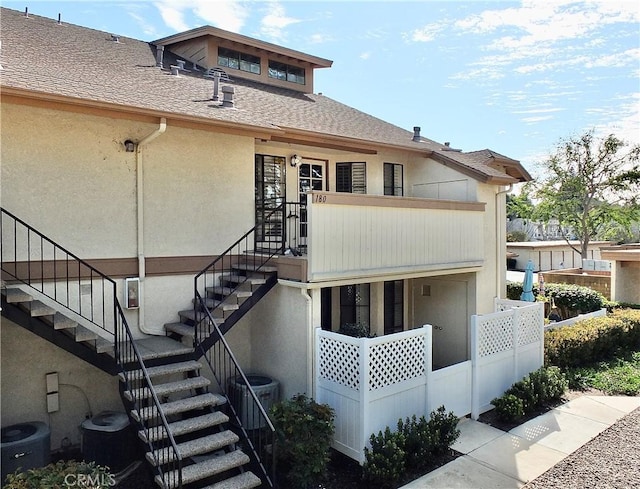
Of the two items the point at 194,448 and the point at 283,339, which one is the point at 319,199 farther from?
the point at 194,448

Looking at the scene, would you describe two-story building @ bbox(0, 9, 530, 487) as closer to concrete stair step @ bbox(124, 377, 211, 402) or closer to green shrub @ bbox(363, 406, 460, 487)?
concrete stair step @ bbox(124, 377, 211, 402)

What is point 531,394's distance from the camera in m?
8.11

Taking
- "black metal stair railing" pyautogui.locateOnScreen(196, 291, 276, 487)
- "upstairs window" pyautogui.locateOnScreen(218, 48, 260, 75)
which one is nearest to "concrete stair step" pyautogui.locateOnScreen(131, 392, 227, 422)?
"black metal stair railing" pyautogui.locateOnScreen(196, 291, 276, 487)

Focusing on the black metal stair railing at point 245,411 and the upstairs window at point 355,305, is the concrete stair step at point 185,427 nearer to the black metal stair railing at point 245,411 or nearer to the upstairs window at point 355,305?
the black metal stair railing at point 245,411

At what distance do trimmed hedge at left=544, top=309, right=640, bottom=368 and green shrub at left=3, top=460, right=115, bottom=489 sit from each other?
9.07 metres

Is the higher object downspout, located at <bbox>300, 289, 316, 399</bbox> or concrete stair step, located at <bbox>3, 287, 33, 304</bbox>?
concrete stair step, located at <bbox>3, 287, 33, 304</bbox>

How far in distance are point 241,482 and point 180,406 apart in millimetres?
1325

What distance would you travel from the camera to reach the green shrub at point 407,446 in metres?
5.67

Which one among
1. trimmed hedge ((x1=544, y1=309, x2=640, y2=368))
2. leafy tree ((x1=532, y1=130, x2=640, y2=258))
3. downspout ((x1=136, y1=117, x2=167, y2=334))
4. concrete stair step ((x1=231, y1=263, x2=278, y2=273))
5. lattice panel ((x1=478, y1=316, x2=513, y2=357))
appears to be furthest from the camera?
leafy tree ((x1=532, y1=130, x2=640, y2=258))

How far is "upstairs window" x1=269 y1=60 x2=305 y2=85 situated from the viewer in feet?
41.4

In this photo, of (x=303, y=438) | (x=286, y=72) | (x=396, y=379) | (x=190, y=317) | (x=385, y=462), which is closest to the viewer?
(x=385, y=462)

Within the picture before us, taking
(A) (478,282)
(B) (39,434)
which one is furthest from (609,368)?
(B) (39,434)

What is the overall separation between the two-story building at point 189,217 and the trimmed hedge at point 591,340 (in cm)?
176

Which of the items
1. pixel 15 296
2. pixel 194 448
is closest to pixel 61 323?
pixel 15 296
